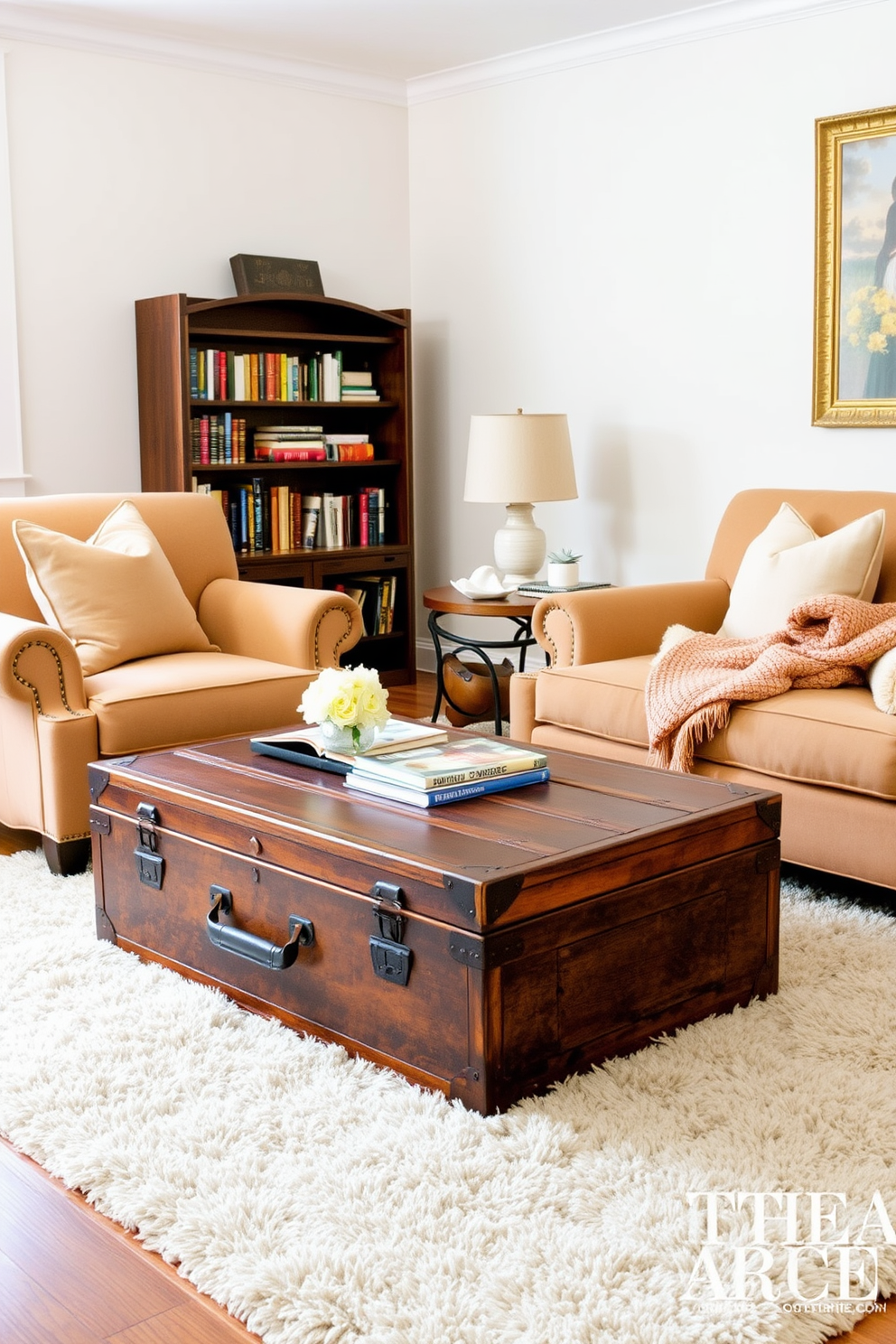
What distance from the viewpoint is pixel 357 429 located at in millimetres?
5906

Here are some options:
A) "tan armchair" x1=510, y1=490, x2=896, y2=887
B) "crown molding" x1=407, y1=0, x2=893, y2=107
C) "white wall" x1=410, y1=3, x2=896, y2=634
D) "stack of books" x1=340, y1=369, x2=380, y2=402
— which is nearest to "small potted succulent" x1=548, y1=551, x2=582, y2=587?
"tan armchair" x1=510, y1=490, x2=896, y2=887

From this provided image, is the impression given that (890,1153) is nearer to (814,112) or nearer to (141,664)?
(141,664)

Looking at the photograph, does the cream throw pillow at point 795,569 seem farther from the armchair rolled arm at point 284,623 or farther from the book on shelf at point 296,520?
the book on shelf at point 296,520

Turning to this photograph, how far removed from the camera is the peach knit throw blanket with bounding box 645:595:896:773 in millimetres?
3041

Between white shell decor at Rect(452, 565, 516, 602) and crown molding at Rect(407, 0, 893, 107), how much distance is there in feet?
6.83

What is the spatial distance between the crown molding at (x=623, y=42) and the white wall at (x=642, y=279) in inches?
1.4

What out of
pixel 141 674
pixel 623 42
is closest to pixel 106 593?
pixel 141 674

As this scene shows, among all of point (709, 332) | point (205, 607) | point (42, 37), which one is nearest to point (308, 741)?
point (205, 607)

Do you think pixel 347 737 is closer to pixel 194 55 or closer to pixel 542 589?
pixel 542 589

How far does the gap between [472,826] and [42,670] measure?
4.60ft

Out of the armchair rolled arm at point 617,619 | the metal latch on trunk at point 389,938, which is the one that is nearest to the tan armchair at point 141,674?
the armchair rolled arm at point 617,619

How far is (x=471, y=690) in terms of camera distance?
4.52 m

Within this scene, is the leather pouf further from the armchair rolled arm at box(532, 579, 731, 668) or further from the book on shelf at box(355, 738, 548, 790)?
the book on shelf at box(355, 738, 548, 790)

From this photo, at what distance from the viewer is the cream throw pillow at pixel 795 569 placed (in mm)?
3389
